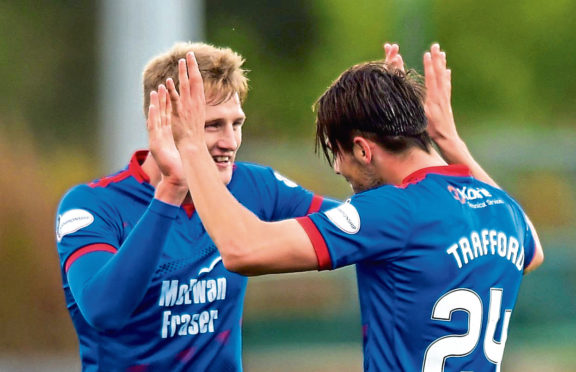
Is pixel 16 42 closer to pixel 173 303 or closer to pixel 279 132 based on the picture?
pixel 279 132

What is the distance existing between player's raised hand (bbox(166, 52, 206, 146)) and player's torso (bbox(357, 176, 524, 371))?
658mm

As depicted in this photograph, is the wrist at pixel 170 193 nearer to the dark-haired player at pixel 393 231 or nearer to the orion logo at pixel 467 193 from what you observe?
the dark-haired player at pixel 393 231

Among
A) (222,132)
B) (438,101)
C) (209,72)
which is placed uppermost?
(209,72)

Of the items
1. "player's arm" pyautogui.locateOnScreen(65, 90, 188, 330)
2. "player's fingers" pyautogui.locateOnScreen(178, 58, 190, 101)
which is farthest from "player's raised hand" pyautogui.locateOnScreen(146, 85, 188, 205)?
"player's fingers" pyautogui.locateOnScreen(178, 58, 190, 101)

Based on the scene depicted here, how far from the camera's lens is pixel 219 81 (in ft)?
Answer: 11.4

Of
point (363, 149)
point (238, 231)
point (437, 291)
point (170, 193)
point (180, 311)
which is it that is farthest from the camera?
point (180, 311)

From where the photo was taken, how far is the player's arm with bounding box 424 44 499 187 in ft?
11.5

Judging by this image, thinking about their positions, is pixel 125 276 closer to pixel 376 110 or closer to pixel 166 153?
pixel 166 153

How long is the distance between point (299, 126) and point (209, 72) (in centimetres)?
619

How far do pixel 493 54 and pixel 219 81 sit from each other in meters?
7.21

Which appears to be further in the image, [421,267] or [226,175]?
[226,175]

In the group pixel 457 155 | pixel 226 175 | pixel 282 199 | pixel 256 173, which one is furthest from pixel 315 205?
pixel 457 155

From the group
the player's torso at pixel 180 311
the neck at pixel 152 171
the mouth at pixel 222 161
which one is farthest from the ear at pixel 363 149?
the neck at pixel 152 171

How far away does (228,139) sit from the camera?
11.3 feet
